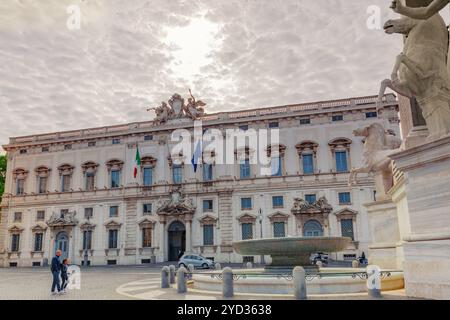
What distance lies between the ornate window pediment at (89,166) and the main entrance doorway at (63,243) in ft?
22.5

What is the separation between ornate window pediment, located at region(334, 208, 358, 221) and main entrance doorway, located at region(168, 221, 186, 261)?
14474 mm

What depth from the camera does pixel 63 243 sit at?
40.2 metres

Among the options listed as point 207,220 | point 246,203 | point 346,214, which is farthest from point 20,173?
point 346,214

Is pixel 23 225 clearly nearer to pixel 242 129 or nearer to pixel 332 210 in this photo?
pixel 242 129

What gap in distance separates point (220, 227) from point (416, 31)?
30.0 metres

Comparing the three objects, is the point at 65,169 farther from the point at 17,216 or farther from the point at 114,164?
the point at 17,216

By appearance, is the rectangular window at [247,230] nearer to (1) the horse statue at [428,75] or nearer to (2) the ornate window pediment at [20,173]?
(2) the ornate window pediment at [20,173]

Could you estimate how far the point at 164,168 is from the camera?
3922 cm

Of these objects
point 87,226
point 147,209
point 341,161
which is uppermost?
point 341,161

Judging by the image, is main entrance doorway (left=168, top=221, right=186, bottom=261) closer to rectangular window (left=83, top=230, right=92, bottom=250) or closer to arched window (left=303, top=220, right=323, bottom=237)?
rectangular window (left=83, top=230, right=92, bottom=250)

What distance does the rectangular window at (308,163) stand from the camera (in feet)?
116

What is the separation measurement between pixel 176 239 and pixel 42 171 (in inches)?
686

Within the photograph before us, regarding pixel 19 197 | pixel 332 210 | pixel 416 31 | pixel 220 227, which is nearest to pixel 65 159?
pixel 19 197

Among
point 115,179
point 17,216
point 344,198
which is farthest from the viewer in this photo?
point 17,216
